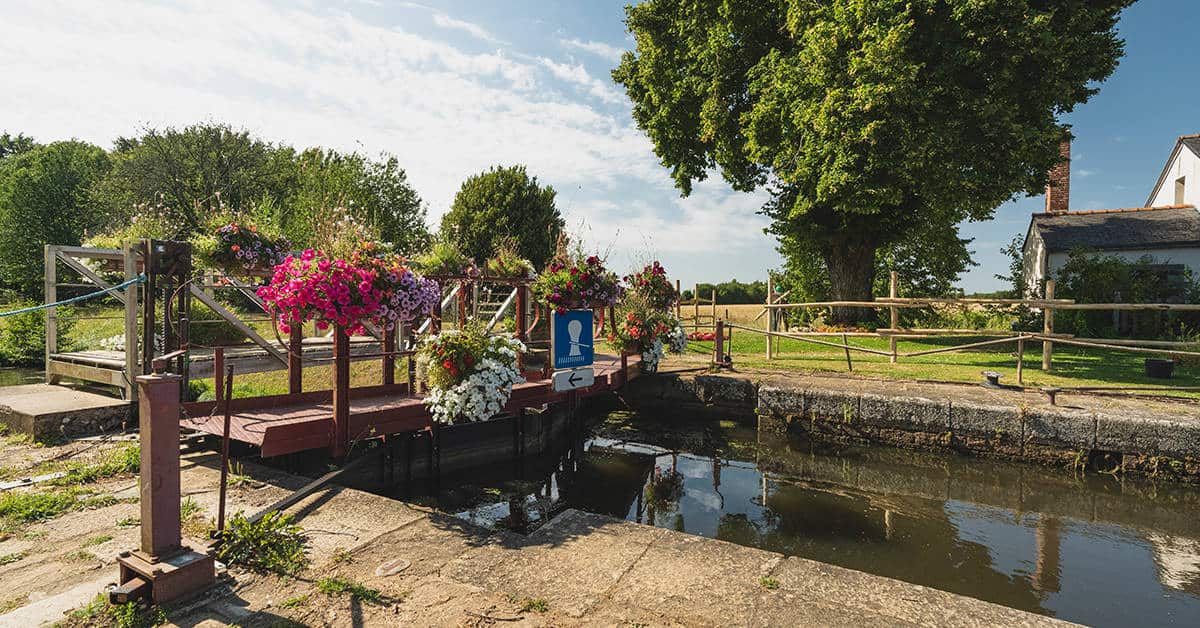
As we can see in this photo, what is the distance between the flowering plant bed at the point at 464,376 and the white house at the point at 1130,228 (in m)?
17.5

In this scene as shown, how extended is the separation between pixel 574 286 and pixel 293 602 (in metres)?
4.67

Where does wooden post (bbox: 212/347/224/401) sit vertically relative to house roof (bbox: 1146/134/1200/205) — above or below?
below

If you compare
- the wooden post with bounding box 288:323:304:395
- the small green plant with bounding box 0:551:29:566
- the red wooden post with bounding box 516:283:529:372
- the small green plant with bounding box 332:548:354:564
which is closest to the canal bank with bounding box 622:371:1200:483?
the red wooden post with bounding box 516:283:529:372

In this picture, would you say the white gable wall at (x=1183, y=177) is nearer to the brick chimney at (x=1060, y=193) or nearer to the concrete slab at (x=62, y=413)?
the brick chimney at (x=1060, y=193)

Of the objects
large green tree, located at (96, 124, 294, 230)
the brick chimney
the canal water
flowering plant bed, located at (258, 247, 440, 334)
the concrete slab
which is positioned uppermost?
large green tree, located at (96, 124, 294, 230)

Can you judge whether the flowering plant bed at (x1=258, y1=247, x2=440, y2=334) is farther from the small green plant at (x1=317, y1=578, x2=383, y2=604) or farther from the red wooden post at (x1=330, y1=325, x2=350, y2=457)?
the small green plant at (x1=317, y1=578, x2=383, y2=604)

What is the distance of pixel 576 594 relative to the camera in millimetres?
2971

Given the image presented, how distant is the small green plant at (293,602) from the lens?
2764 mm

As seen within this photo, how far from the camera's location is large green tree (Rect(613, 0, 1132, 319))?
1140 cm

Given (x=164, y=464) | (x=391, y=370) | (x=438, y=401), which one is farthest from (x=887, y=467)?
(x=164, y=464)

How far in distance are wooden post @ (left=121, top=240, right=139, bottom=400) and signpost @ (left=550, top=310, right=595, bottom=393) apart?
432cm

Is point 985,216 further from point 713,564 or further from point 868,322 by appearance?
point 713,564

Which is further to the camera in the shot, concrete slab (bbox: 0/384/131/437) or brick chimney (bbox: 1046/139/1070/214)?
brick chimney (bbox: 1046/139/1070/214)

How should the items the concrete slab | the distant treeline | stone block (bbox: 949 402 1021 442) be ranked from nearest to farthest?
1. the concrete slab
2. stone block (bbox: 949 402 1021 442)
3. the distant treeline
